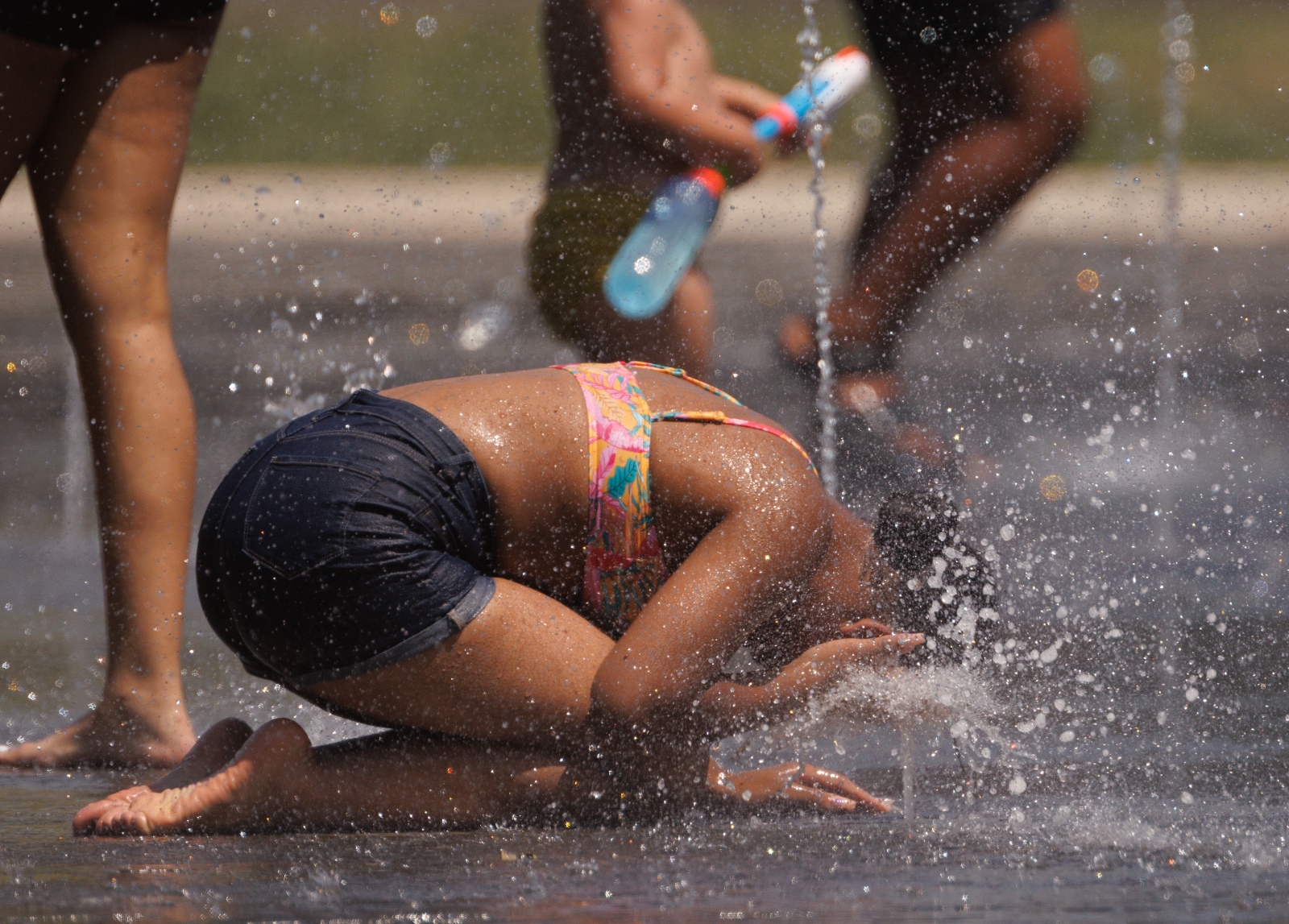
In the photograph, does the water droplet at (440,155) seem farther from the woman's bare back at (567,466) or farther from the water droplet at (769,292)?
the woman's bare back at (567,466)

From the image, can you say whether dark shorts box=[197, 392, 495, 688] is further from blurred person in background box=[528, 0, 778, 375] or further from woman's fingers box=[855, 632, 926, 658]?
blurred person in background box=[528, 0, 778, 375]

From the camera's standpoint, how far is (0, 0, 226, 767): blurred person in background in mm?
2389

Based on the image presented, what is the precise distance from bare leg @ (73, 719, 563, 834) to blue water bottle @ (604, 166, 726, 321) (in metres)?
1.18

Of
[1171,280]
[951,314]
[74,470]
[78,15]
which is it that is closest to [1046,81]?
[78,15]

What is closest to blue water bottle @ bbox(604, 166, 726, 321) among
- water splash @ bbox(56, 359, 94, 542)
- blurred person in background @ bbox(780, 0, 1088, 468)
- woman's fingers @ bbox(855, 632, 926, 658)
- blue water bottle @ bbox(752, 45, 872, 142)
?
blue water bottle @ bbox(752, 45, 872, 142)

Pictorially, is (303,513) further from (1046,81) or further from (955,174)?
(1046,81)

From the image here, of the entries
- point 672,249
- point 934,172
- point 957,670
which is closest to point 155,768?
point 957,670

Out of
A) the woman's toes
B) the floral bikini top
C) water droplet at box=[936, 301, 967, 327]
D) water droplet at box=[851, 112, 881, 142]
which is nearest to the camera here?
the woman's toes

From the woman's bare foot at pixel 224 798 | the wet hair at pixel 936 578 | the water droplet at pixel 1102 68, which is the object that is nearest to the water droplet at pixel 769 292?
the wet hair at pixel 936 578

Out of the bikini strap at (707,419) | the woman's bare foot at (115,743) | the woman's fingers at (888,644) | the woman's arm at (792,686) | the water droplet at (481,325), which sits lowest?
the water droplet at (481,325)

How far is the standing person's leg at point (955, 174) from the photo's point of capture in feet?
11.5

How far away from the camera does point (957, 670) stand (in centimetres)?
221

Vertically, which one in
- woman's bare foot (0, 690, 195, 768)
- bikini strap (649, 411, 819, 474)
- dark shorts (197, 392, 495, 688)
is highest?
bikini strap (649, 411, 819, 474)

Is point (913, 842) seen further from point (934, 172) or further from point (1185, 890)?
point (934, 172)
